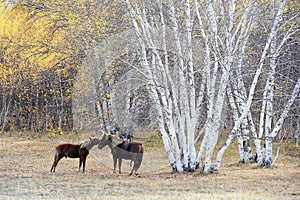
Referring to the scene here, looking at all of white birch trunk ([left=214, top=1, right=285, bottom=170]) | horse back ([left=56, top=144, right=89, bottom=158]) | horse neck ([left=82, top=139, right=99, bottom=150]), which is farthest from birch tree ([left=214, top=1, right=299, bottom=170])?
horse back ([left=56, top=144, right=89, bottom=158])

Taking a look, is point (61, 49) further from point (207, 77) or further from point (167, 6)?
point (207, 77)

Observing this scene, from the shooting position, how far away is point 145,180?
12320mm

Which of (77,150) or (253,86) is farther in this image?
(77,150)

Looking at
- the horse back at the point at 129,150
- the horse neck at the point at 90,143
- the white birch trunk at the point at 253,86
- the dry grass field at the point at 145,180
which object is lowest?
the dry grass field at the point at 145,180

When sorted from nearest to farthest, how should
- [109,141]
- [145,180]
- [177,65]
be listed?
[145,180], [109,141], [177,65]

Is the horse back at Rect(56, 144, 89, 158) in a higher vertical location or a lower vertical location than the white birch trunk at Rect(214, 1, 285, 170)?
lower

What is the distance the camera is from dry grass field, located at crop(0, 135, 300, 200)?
9734mm

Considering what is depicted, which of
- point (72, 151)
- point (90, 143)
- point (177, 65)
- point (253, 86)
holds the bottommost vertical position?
A: point (72, 151)

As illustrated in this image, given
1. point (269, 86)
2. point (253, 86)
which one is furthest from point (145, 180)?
point (269, 86)

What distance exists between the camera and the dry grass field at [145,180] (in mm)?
9734

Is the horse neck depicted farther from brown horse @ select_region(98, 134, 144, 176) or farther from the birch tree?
the birch tree

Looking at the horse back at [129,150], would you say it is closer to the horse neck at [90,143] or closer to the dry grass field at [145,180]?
the dry grass field at [145,180]

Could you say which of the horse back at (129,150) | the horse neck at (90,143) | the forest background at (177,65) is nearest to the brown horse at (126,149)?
the horse back at (129,150)

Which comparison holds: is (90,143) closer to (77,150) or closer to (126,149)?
(77,150)
